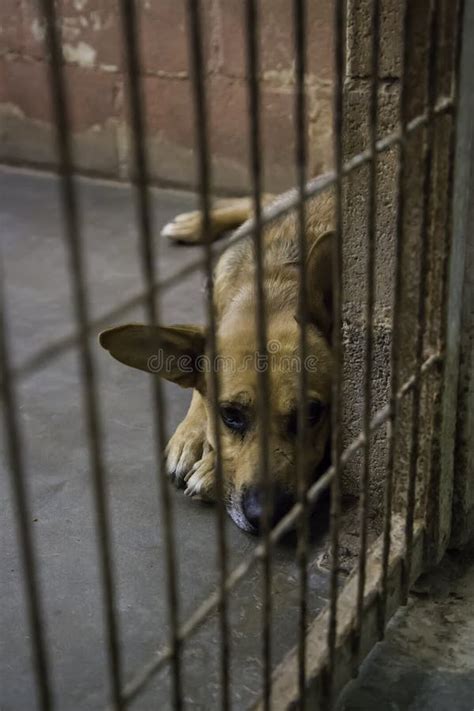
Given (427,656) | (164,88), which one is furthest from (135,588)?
(164,88)

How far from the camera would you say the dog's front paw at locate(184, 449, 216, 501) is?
10.3 ft

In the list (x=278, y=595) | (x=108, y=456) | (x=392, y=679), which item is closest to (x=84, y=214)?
(x=108, y=456)

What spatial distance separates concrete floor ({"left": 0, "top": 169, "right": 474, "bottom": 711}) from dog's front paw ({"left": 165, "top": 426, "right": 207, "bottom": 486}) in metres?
0.09

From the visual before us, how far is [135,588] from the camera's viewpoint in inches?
108

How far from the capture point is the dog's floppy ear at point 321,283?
2.71 m

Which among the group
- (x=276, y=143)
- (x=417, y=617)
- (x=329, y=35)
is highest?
(x=329, y=35)

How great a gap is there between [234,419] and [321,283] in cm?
50

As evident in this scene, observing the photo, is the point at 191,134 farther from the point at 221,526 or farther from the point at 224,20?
the point at 221,526

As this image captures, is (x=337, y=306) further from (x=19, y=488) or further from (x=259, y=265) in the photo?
(x=19, y=488)

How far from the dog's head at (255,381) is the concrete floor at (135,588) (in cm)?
20

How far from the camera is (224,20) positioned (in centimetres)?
534

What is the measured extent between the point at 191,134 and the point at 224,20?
2.31ft

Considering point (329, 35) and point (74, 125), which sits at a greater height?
point (329, 35)

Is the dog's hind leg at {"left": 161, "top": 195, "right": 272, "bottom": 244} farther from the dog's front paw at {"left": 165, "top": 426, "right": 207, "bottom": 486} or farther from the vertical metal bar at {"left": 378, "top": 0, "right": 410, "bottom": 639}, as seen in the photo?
the vertical metal bar at {"left": 378, "top": 0, "right": 410, "bottom": 639}
